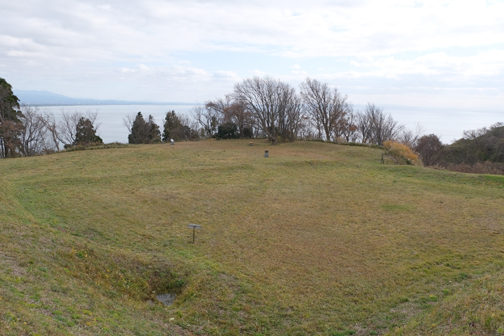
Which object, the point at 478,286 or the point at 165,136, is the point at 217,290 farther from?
the point at 165,136

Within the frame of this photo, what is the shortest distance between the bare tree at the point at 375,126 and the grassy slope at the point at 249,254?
33.2 meters

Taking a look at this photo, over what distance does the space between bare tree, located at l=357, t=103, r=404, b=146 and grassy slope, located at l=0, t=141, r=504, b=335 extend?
1307 inches

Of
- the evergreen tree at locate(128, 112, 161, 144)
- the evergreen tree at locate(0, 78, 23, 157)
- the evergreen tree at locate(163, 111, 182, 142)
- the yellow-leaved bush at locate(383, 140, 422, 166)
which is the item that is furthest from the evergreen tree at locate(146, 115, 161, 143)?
the yellow-leaved bush at locate(383, 140, 422, 166)

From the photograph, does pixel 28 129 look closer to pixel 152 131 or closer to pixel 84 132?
pixel 84 132

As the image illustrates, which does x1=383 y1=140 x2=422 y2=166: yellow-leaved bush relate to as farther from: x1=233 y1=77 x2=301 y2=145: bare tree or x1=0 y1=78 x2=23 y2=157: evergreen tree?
x1=0 y1=78 x2=23 y2=157: evergreen tree

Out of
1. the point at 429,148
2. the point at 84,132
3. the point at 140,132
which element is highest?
the point at 140,132

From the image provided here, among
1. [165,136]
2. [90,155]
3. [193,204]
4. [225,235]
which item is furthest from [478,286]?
[165,136]

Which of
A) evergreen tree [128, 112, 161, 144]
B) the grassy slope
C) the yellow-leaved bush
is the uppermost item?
evergreen tree [128, 112, 161, 144]

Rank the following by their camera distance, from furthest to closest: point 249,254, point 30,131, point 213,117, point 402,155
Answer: point 213,117, point 30,131, point 402,155, point 249,254

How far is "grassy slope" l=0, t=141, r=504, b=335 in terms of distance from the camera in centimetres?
691

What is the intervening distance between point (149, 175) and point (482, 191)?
2021 cm

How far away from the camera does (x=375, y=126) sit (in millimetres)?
53000

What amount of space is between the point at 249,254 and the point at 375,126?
4820cm

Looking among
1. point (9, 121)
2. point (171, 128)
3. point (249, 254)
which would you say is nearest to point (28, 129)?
point (9, 121)
